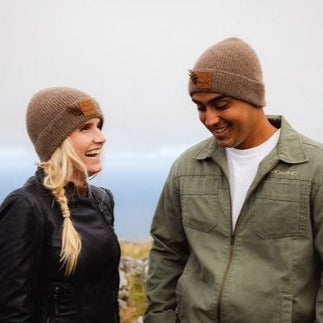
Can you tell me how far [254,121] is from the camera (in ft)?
14.6

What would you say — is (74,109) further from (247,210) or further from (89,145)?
(247,210)

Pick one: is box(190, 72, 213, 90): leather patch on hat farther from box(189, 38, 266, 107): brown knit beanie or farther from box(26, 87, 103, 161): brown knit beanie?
box(26, 87, 103, 161): brown knit beanie

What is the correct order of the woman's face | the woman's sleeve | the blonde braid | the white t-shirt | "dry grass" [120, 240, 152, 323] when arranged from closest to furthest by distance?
the woman's sleeve
the blonde braid
the white t-shirt
the woman's face
"dry grass" [120, 240, 152, 323]

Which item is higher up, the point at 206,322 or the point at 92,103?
the point at 92,103

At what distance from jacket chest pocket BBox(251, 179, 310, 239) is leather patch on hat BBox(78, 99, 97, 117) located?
1474 mm

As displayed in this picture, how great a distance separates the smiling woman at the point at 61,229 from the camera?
13.7 feet

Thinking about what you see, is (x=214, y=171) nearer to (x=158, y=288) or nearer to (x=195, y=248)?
(x=195, y=248)

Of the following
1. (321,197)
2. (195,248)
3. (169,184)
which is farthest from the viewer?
(169,184)

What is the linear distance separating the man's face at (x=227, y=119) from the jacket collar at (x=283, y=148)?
0.72 feet

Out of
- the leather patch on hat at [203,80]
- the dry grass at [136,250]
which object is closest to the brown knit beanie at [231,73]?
the leather patch on hat at [203,80]

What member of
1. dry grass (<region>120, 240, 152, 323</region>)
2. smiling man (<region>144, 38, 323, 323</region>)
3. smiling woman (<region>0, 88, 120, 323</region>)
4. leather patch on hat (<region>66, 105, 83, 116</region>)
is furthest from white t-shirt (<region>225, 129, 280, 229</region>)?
dry grass (<region>120, 240, 152, 323</region>)

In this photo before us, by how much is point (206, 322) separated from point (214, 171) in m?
1.14

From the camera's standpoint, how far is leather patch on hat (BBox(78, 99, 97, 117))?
480 centimetres

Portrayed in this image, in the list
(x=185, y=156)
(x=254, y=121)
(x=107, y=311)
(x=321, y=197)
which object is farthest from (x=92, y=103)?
(x=321, y=197)
